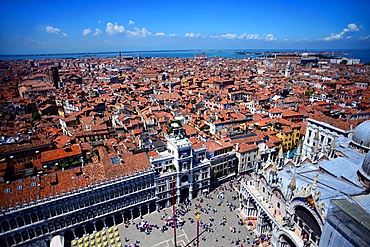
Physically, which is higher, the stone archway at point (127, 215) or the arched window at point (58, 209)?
the arched window at point (58, 209)

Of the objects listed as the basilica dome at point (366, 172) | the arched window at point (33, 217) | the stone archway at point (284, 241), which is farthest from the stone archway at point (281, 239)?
the arched window at point (33, 217)

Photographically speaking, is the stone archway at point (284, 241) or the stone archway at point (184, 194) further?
the stone archway at point (184, 194)

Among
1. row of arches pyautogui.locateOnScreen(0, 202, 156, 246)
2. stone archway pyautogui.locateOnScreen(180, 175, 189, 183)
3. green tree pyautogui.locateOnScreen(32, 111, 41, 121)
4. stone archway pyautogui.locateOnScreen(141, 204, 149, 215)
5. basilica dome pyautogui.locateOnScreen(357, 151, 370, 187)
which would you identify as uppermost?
basilica dome pyautogui.locateOnScreen(357, 151, 370, 187)

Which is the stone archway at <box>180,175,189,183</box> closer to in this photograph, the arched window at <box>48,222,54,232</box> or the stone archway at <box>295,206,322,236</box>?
the stone archway at <box>295,206,322,236</box>

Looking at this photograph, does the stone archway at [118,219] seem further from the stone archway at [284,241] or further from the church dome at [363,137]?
the church dome at [363,137]

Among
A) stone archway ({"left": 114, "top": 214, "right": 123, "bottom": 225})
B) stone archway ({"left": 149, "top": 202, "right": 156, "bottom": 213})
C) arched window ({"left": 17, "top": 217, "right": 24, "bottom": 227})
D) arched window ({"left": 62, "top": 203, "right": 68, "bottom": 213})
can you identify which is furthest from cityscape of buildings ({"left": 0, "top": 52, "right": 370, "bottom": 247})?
stone archway ({"left": 149, "top": 202, "right": 156, "bottom": 213})

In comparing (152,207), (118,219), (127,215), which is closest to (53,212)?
(118,219)

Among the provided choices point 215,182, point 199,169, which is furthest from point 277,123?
point 199,169

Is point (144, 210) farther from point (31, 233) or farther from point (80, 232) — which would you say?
point (31, 233)
